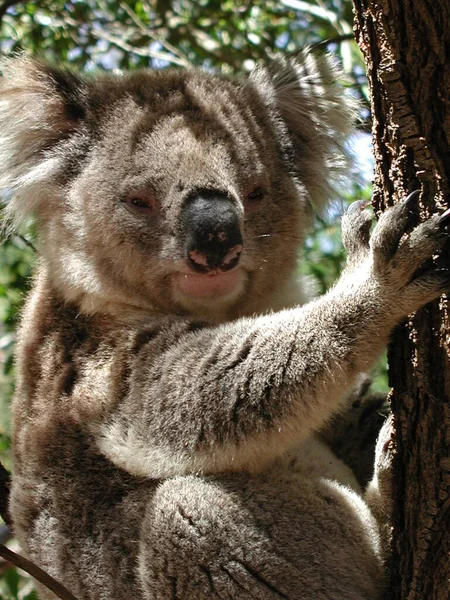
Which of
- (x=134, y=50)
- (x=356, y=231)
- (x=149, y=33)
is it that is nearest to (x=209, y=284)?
(x=356, y=231)

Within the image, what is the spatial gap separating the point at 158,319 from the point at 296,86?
4.89 ft

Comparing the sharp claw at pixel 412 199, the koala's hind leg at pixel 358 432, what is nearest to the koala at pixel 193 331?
the sharp claw at pixel 412 199

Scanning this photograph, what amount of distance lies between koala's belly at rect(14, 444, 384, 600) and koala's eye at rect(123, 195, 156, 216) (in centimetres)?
114

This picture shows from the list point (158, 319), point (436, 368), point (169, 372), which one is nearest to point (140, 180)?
point (158, 319)

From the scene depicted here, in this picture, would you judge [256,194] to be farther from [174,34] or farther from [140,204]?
[174,34]

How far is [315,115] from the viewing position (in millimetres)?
3967

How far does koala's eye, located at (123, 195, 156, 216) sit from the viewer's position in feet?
11.0

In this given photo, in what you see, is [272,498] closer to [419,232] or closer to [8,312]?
[419,232]

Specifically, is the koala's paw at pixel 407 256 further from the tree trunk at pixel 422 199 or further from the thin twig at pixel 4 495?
the thin twig at pixel 4 495

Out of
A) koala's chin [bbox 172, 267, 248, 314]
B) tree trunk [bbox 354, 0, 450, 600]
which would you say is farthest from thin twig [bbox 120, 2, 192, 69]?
tree trunk [bbox 354, 0, 450, 600]

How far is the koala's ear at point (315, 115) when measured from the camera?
3.95 m

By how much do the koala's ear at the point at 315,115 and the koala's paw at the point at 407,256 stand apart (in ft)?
4.38

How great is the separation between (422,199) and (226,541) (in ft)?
4.56

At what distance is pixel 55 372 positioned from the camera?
3.39 m
